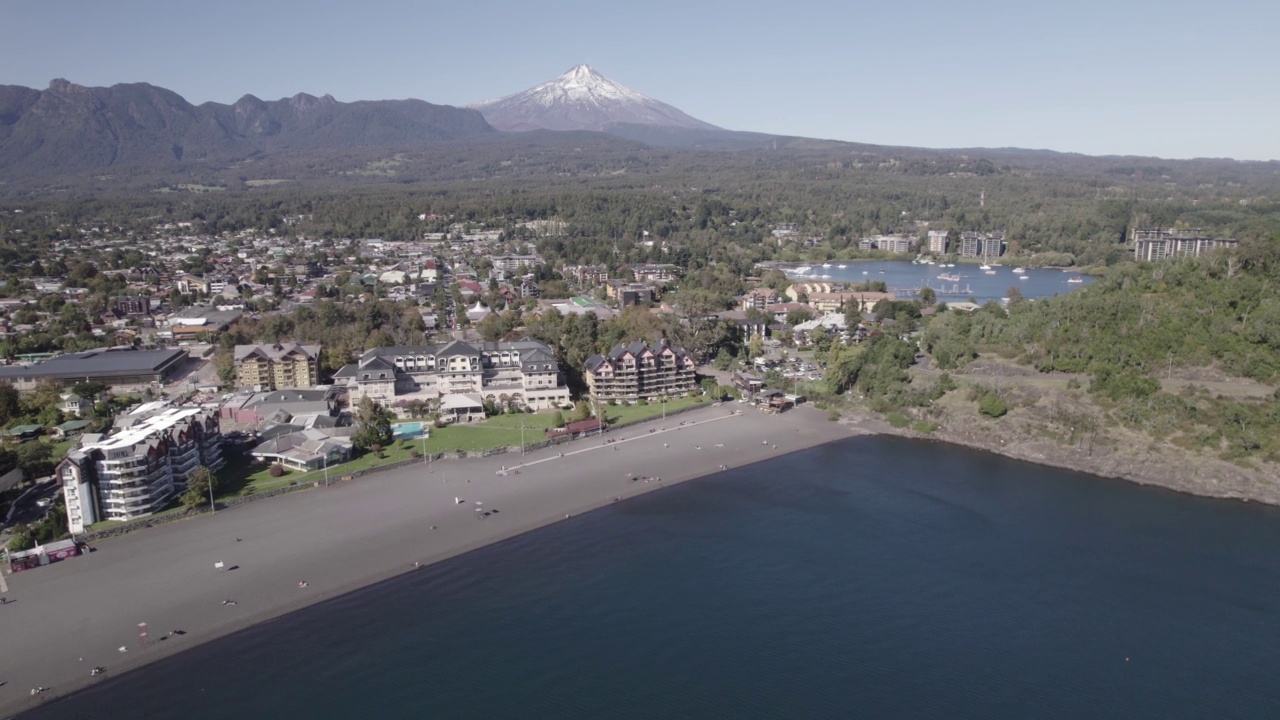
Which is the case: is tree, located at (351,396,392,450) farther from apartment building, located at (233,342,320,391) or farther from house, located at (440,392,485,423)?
Result: apartment building, located at (233,342,320,391)

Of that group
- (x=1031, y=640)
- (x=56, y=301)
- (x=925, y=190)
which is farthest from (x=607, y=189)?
(x=1031, y=640)

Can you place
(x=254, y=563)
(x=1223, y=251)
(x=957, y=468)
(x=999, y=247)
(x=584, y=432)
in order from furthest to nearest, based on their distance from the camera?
1. (x=999, y=247)
2. (x=1223, y=251)
3. (x=584, y=432)
4. (x=957, y=468)
5. (x=254, y=563)

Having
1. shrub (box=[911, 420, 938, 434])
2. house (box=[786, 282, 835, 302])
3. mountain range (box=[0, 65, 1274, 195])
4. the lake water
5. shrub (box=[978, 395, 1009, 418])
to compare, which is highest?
mountain range (box=[0, 65, 1274, 195])

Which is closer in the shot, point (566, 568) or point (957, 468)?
point (566, 568)

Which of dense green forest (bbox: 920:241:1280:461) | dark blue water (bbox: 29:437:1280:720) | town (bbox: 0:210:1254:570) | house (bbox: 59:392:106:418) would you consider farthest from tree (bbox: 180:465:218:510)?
dense green forest (bbox: 920:241:1280:461)

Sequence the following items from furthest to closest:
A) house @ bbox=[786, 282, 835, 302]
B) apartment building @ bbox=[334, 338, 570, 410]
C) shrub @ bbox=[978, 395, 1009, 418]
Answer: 1. house @ bbox=[786, 282, 835, 302]
2. apartment building @ bbox=[334, 338, 570, 410]
3. shrub @ bbox=[978, 395, 1009, 418]

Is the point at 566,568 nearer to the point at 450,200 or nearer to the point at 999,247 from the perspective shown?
the point at 999,247
